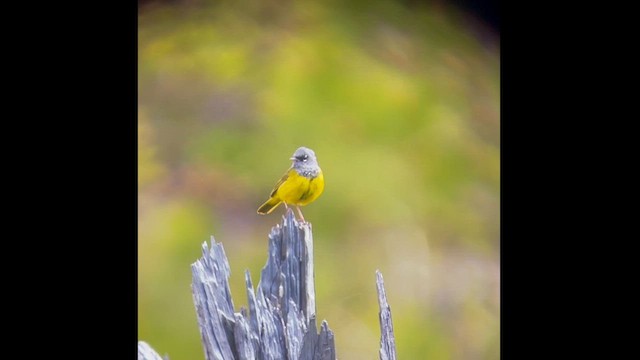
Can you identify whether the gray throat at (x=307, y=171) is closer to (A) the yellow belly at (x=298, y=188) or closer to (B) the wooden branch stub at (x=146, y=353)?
(A) the yellow belly at (x=298, y=188)

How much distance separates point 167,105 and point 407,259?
1268 mm

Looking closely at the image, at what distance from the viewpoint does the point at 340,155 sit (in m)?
4.04

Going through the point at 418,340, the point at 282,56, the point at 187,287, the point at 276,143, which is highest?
the point at 282,56

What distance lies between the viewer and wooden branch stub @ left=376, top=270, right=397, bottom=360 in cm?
386

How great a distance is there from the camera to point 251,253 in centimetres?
398

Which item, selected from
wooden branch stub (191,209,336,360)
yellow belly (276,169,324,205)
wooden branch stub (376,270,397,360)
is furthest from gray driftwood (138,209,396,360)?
wooden branch stub (376,270,397,360)

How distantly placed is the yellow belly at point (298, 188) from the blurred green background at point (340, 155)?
0.23 feet

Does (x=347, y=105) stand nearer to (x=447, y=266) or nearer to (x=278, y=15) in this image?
(x=278, y=15)

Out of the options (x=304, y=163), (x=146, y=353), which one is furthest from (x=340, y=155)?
(x=146, y=353)

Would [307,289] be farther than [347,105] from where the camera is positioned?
No

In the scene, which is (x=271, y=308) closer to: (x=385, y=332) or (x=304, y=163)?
(x=385, y=332)

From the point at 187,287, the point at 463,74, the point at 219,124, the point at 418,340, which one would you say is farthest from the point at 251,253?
the point at 463,74

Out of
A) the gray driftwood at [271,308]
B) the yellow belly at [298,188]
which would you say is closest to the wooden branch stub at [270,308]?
the gray driftwood at [271,308]

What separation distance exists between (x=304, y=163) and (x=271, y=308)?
0.65 meters
